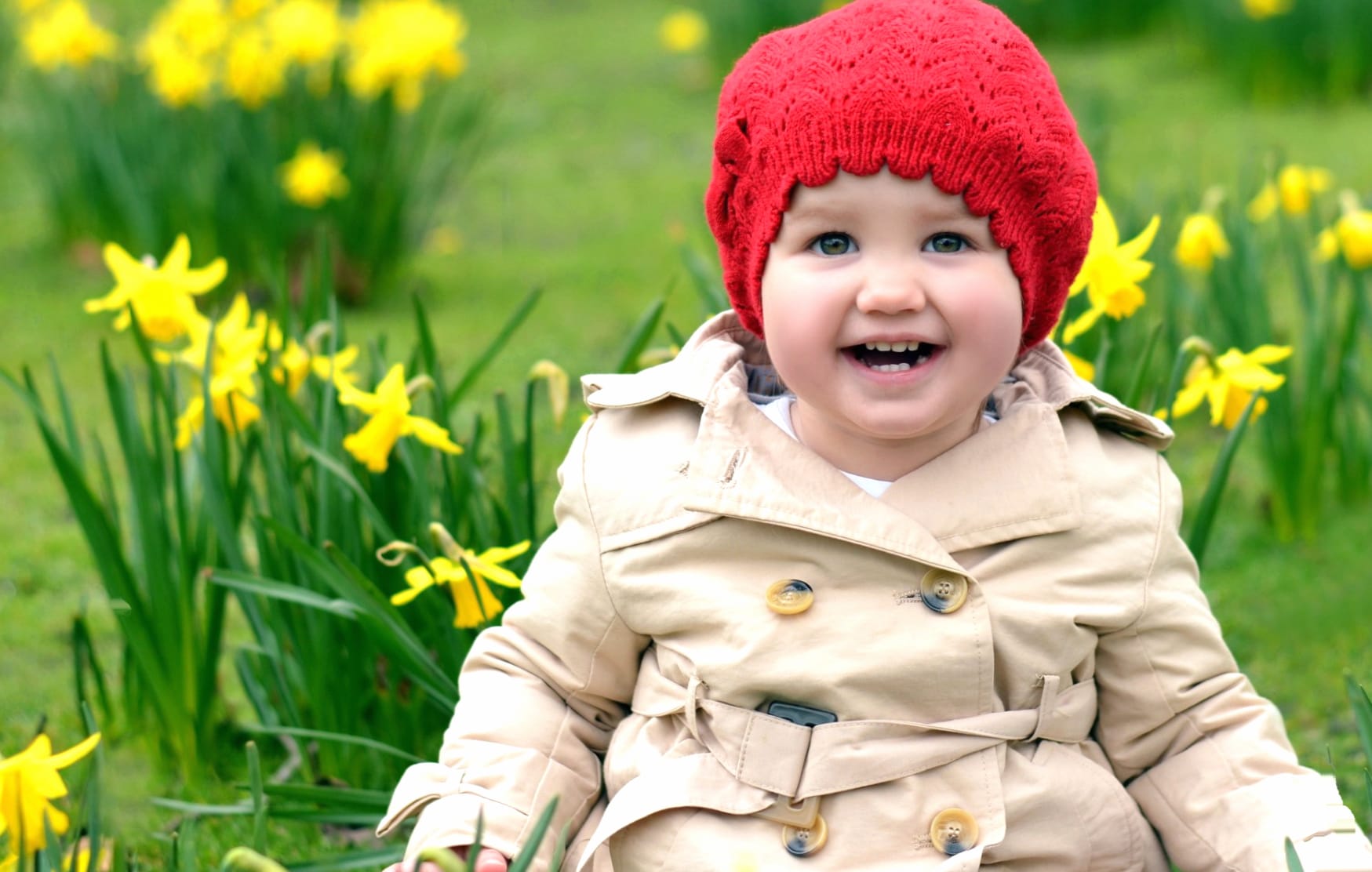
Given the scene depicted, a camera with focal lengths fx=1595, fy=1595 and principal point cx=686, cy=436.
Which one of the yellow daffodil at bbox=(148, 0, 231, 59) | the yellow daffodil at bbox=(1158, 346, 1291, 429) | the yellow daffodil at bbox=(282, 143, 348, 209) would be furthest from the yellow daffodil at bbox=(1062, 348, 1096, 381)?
the yellow daffodil at bbox=(148, 0, 231, 59)

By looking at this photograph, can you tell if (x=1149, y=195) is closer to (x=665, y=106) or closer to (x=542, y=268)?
(x=542, y=268)

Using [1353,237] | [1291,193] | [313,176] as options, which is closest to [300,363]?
[1353,237]

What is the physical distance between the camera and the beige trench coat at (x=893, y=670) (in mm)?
1560

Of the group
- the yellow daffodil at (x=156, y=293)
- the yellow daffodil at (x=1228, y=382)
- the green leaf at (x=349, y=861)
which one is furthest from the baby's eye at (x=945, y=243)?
the yellow daffodil at (x=156, y=293)

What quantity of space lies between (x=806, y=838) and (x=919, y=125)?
693 mm

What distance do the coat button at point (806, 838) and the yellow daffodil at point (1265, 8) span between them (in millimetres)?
4516

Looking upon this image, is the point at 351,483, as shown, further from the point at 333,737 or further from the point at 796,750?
the point at 796,750

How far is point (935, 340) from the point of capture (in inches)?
59.2

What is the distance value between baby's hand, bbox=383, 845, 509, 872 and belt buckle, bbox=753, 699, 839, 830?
0.26 m

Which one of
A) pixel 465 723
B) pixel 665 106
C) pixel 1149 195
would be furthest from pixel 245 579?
pixel 665 106

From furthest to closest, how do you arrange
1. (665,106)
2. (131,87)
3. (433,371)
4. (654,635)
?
(665,106), (131,87), (433,371), (654,635)

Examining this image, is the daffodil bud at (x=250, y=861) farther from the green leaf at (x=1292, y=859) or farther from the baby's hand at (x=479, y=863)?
the green leaf at (x=1292, y=859)

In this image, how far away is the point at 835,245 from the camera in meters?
1.52

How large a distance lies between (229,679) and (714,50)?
4681 millimetres
